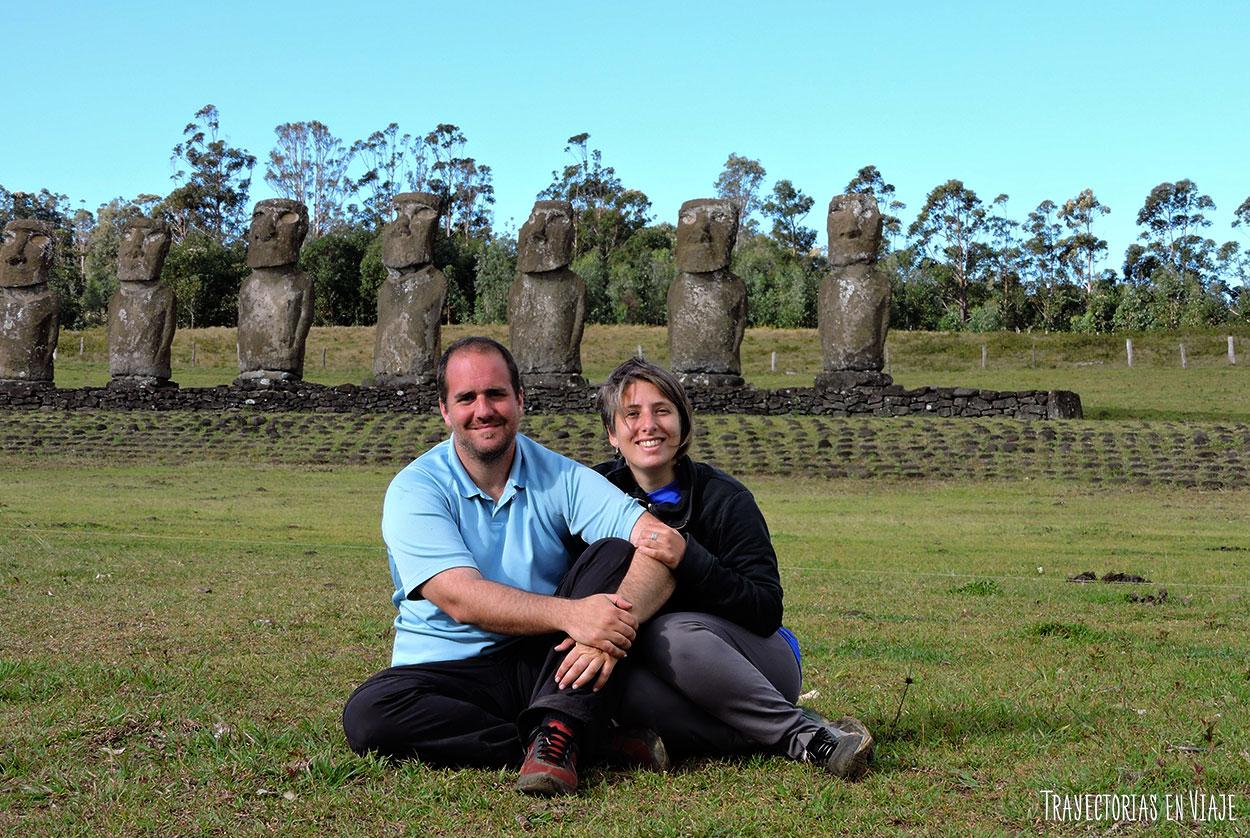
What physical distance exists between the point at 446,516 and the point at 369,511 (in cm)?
1140

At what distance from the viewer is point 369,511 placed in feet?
52.3

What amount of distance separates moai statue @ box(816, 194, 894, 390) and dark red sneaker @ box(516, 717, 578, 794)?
21.1 metres

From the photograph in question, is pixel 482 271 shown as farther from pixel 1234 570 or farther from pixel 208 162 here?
pixel 1234 570

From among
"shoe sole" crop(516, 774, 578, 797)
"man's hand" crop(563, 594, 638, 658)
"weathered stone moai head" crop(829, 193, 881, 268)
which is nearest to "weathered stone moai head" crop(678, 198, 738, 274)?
"weathered stone moai head" crop(829, 193, 881, 268)

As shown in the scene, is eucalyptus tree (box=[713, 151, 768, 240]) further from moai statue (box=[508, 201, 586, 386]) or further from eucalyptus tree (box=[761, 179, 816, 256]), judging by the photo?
moai statue (box=[508, 201, 586, 386])

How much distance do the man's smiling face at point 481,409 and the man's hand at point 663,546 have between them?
637mm

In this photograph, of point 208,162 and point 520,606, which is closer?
point 520,606

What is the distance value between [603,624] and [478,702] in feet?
1.95

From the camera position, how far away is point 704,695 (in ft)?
15.0

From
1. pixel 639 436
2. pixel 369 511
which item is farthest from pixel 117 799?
pixel 369 511

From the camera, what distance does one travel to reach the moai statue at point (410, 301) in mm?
26453

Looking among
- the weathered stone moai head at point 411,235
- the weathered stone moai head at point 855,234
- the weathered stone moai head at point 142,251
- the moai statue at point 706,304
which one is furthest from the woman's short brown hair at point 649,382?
the weathered stone moai head at point 142,251

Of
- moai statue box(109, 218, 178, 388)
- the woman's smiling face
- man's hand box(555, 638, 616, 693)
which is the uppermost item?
moai statue box(109, 218, 178, 388)

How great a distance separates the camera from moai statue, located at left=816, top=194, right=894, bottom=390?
83.0 feet
